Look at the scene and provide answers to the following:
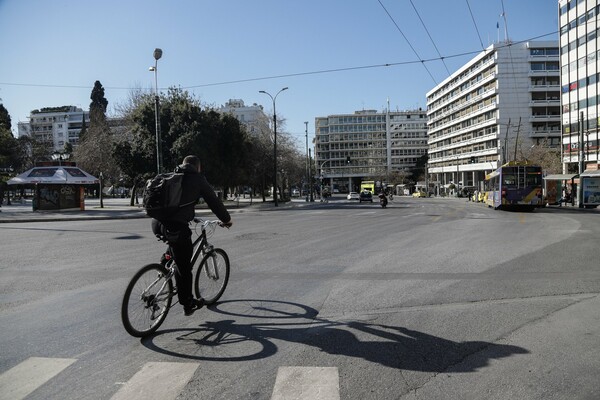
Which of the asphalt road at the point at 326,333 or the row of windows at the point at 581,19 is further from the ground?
the row of windows at the point at 581,19

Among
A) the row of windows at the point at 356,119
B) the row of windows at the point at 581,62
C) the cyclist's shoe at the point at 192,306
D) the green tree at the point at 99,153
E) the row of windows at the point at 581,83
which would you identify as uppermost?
the row of windows at the point at 356,119

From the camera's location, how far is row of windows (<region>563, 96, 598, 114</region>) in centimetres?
5202

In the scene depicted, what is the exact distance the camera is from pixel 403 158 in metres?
140

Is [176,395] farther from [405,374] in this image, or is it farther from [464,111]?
[464,111]

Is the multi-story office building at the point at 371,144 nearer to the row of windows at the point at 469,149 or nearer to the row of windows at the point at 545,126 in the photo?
the row of windows at the point at 469,149

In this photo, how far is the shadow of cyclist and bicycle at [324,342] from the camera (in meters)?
3.99

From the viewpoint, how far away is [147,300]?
473 cm

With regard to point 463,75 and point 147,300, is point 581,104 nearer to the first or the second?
point 463,75

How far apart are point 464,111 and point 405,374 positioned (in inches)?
3801

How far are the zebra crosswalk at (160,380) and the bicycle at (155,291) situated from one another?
28.1 inches

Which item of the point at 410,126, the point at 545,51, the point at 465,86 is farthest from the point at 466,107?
the point at 410,126

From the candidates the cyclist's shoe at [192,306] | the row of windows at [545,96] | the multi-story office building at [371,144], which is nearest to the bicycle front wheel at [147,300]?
the cyclist's shoe at [192,306]

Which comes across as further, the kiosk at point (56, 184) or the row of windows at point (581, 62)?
the row of windows at point (581, 62)

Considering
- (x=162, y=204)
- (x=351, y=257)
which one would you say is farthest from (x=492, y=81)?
(x=162, y=204)
